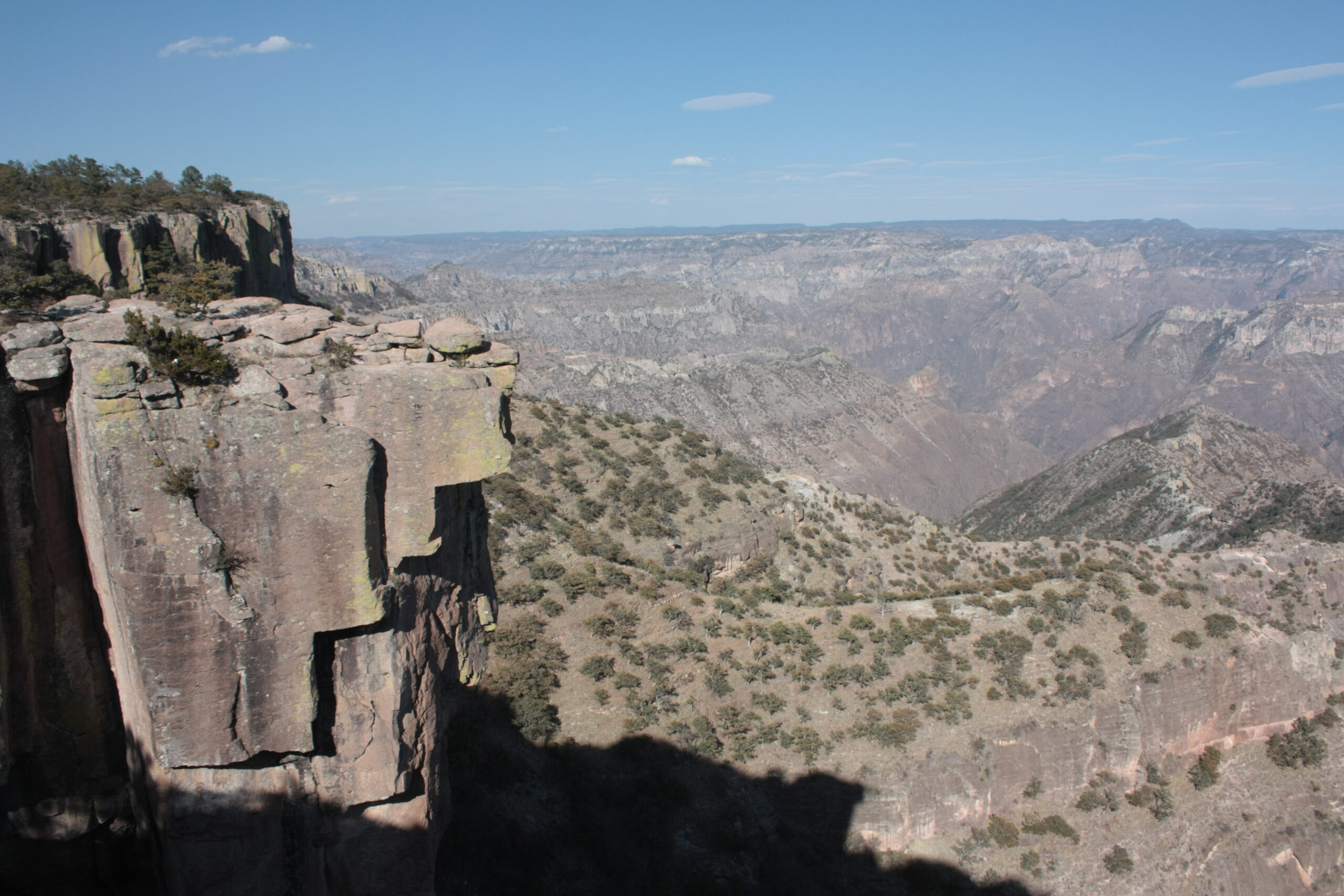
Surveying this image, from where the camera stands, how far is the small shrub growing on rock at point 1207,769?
27188 mm

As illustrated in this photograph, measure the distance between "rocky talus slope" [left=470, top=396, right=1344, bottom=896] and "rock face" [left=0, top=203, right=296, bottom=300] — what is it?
20.2 meters

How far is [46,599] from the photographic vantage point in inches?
467

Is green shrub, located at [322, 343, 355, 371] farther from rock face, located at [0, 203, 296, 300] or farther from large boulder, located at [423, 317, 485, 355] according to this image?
rock face, located at [0, 203, 296, 300]

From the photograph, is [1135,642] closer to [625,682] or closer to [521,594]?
[625,682]

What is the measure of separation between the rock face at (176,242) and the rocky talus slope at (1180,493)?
2393 inches

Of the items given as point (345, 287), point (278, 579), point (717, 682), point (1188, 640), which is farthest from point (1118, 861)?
point (345, 287)

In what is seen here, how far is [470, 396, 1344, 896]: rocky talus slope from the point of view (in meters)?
20.9

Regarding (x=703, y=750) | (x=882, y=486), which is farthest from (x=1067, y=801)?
(x=882, y=486)

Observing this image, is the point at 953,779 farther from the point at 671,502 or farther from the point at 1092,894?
the point at 671,502

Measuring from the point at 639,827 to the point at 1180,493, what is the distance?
72949 millimetres

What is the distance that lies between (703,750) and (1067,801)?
13.1 meters

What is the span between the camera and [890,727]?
2489 cm

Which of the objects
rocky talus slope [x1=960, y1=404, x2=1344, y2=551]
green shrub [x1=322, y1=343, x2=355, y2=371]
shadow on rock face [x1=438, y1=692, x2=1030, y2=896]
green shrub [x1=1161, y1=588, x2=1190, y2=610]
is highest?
green shrub [x1=322, y1=343, x2=355, y2=371]

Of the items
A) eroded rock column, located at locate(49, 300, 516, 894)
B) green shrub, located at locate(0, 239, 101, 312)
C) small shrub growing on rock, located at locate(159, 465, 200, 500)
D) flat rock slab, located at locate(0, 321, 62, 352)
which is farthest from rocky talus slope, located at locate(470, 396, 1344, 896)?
green shrub, located at locate(0, 239, 101, 312)
